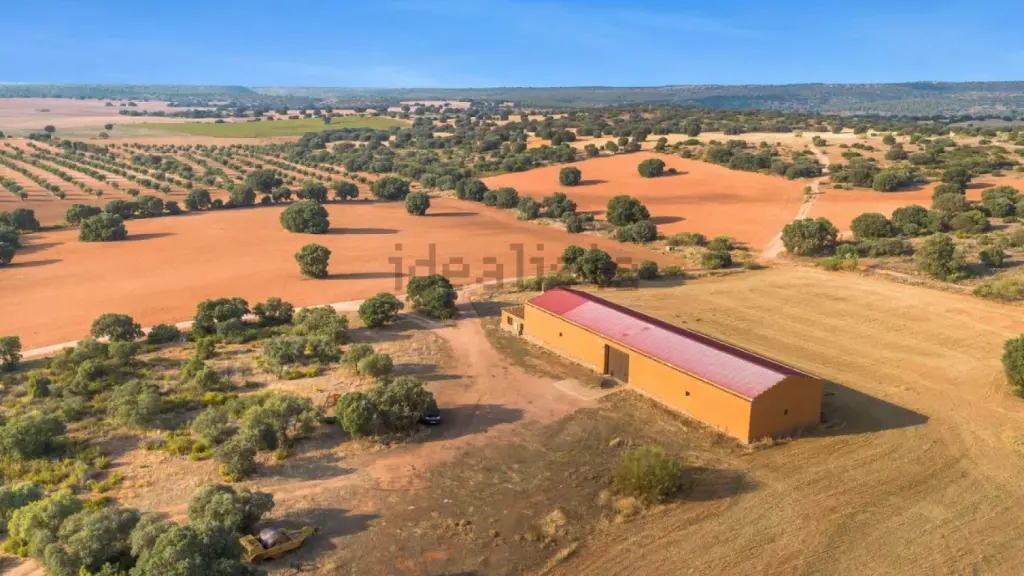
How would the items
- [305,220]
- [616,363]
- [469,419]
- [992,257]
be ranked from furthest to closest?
[305,220] < [992,257] < [616,363] < [469,419]

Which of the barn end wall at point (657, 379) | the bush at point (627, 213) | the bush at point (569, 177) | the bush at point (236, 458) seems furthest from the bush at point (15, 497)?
the bush at point (569, 177)

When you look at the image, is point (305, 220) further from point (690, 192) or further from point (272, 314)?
point (690, 192)

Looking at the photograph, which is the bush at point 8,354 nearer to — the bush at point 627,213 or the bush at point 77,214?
the bush at point 77,214

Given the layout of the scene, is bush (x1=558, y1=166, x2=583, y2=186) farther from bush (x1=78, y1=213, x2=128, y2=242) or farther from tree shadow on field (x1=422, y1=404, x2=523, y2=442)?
tree shadow on field (x1=422, y1=404, x2=523, y2=442)

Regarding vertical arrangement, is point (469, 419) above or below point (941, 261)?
below

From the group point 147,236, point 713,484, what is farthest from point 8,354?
point 147,236

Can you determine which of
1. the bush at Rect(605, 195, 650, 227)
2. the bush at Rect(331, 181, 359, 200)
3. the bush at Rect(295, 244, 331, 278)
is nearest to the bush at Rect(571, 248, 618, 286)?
the bush at Rect(295, 244, 331, 278)

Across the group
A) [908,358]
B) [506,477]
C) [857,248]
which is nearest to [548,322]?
[506,477]

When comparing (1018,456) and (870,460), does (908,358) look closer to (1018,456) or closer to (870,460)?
(1018,456)
